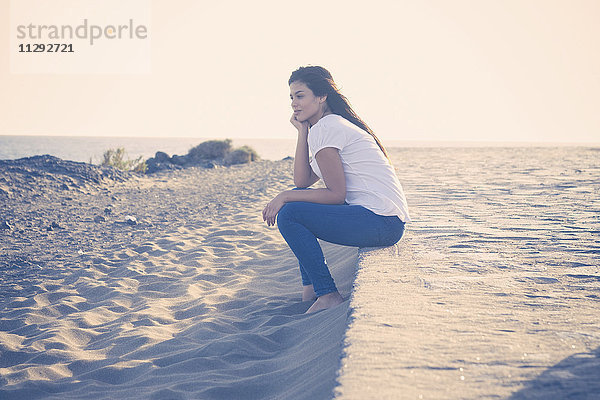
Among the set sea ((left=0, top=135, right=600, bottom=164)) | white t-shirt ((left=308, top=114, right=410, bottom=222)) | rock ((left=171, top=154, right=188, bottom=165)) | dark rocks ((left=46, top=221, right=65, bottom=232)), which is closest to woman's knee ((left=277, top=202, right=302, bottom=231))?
white t-shirt ((left=308, top=114, right=410, bottom=222))

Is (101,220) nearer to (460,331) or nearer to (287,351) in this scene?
(287,351)

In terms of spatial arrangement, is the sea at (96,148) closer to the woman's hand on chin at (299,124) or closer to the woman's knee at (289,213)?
the woman's hand on chin at (299,124)

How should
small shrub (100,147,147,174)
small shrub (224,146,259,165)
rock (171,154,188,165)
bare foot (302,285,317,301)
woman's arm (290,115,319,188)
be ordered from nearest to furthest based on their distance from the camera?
bare foot (302,285,317,301), woman's arm (290,115,319,188), small shrub (100,147,147,174), rock (171,154,188,165), small shrub (224,146,259,165)

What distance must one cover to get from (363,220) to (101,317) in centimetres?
185

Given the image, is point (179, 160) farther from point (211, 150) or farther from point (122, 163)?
point (122, 163)

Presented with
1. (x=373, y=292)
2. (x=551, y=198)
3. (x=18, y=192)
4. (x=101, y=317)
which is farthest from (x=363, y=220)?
(x=18, y=192)

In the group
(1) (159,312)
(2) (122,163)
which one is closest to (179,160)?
(2) (122,163)

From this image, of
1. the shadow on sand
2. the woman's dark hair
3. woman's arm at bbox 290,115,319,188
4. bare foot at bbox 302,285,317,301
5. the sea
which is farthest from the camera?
the sea

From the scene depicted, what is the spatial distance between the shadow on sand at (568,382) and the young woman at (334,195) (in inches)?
65.8

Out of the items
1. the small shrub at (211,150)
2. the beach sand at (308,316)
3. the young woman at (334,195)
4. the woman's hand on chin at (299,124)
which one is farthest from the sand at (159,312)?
the small shrub at (211,150)

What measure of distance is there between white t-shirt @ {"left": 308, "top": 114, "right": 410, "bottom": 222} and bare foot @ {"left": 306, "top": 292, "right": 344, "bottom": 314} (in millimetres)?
561

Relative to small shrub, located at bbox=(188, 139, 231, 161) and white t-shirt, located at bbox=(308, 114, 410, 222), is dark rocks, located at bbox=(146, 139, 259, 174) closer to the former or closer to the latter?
small shrub, located at bbox=(188, 139, 231, 161)

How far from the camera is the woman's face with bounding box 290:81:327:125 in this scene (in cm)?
354

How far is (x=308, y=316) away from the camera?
10.7ft
